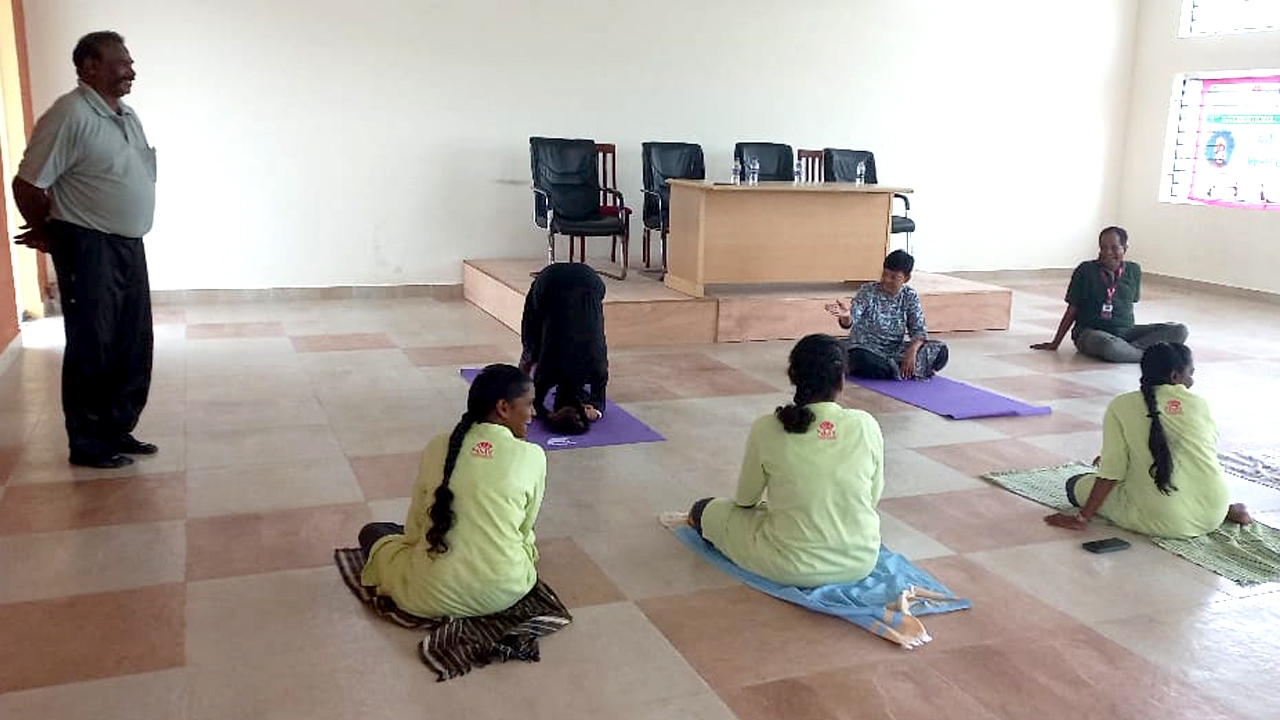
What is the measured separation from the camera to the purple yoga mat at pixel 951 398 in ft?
18.2

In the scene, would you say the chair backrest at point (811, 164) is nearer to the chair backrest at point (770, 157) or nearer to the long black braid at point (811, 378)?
the chair backrest at point (770, 157)

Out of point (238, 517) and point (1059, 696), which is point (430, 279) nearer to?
point (238, 517)

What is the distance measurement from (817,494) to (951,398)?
2.98 m

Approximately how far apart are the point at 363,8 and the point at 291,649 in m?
6.60

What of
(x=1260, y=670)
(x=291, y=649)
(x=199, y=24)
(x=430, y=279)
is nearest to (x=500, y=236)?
(x=430, y=279)

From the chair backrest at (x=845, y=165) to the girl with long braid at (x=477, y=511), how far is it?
7029 millimetres

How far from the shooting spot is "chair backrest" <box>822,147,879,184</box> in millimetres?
9375

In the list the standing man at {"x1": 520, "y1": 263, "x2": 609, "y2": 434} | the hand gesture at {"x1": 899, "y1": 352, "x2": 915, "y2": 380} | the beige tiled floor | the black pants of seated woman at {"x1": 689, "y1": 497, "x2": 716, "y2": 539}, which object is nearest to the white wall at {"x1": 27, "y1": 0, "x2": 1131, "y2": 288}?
the beige tiled floor

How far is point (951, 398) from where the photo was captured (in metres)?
5.81

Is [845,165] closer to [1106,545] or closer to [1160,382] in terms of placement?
[1160,382]

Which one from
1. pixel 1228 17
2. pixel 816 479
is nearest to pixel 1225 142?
pixel 1228 17

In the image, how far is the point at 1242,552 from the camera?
3.64 m

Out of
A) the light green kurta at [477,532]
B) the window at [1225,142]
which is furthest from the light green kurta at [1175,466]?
the window at [1225,142]

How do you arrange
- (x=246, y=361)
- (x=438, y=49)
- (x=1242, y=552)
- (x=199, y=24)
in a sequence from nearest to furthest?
(x=1242, y=552) < (x=246, y=361) < (x=199, y=24) < (x=438, y=49)
